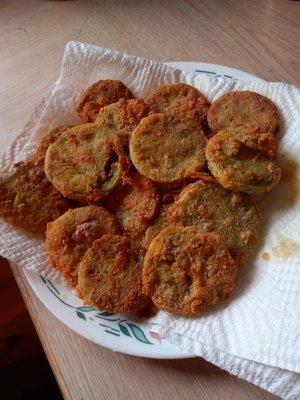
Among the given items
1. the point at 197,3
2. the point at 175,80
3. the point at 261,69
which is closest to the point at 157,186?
the point at 175,80

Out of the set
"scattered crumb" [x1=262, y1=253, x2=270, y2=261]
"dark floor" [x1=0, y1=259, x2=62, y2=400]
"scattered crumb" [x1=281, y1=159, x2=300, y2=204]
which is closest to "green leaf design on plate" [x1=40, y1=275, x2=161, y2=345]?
"scattered crumb" [x1=262, y1=253, x2=270, y2=261]

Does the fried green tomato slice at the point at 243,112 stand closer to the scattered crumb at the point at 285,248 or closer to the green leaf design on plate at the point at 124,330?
the scattered crumb at the point at 285,248

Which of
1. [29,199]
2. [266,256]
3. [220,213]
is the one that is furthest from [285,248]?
[29,199]

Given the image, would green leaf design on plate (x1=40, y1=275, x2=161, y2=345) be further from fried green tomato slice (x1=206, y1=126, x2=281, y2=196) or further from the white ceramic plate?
fried green tomato slice (x1=206, y1=126, x2=281, y2=196)

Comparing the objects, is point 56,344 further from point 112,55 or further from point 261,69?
point 261,69

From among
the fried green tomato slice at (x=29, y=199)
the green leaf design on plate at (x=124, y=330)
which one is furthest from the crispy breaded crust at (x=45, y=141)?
the green leaf design on plate at (x=124, y=330)

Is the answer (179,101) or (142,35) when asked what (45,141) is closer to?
(179,101)
